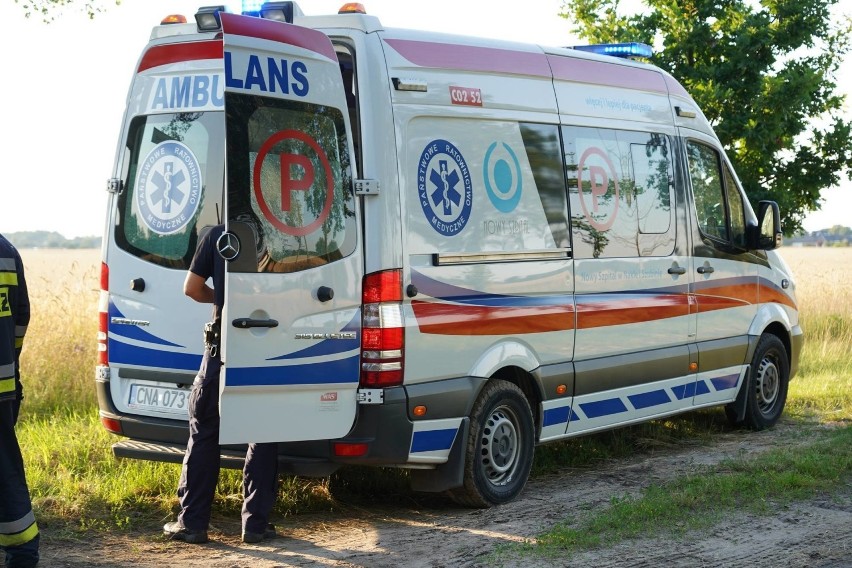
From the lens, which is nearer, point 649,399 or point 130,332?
point 130,332

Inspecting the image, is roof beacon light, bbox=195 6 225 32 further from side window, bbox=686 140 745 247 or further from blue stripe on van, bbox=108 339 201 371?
side window, bbox=686 140 745 247

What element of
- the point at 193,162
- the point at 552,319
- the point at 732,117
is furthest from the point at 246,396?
the point at 732,117

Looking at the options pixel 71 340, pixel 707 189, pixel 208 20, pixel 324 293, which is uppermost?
pixel 208 20

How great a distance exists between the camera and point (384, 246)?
20.0 ft

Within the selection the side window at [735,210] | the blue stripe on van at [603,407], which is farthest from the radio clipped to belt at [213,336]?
the side window at [735,210]

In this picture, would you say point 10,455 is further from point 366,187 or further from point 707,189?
point 707,189

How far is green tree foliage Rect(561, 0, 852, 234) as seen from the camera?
600 inches

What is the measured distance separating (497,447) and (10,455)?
108 inches

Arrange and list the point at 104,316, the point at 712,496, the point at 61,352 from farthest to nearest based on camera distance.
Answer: the point at 61,352
the point at 712,496
the point at 104,316

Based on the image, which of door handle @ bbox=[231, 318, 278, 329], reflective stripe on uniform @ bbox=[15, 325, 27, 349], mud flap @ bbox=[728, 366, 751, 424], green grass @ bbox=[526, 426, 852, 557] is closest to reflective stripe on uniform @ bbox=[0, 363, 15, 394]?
reflective stripe on uniform @ bbox=[15, 325, 27, 349]

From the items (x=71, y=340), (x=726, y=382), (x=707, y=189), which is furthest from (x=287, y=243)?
(x=71, y=340)

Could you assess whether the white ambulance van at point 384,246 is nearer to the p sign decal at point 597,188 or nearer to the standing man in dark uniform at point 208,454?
the p sign decal at point 597,188

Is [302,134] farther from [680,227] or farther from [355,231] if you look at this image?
[680,227]

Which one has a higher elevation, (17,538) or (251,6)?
(251,6)
